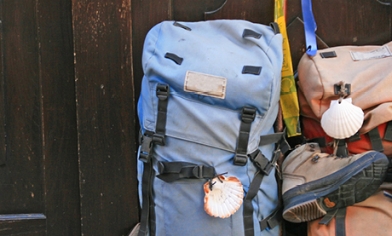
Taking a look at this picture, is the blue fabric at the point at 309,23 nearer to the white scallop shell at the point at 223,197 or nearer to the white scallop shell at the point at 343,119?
the white scallop shell at the point at 343,119

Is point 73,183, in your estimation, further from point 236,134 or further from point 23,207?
point 236,134

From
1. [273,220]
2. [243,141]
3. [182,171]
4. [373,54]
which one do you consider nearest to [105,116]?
[182,171]

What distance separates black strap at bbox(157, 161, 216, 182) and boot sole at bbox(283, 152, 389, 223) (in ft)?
0.77

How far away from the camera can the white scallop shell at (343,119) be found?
1.17m

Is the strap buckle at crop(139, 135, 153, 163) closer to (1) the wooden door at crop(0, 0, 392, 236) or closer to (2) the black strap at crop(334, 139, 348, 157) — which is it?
(1) the wooden door at crop(0, 0, 392, 236)

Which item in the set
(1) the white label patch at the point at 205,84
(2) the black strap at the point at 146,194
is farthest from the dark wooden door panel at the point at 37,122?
(1) the white label patch at the point at 205,84

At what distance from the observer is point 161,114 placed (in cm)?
123

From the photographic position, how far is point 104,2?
137 cm

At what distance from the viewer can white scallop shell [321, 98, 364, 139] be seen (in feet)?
3.84

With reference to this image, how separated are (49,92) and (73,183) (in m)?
0.31

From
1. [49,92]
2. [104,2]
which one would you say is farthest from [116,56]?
[49,92]

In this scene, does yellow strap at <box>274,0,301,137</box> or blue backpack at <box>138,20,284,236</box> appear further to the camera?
yellow strap at <box>274,0,301,137</box>

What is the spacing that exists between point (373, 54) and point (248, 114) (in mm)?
409

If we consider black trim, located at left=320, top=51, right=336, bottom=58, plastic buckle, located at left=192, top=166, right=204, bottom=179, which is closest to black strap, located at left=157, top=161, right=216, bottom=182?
plastic buckle, located at left=192, top=166, right=204, bottom=179
